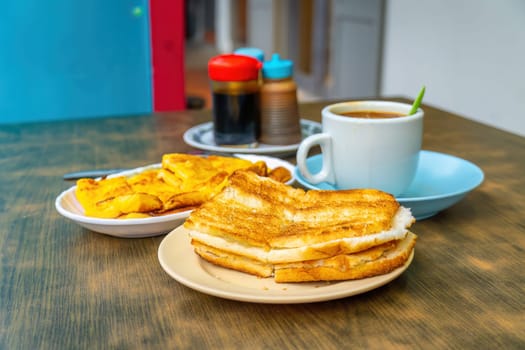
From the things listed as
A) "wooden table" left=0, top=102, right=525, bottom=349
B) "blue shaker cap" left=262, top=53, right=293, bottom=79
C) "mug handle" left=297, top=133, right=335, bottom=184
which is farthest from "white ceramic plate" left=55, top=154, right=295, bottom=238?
"blue shaker cap" left=262, top=53, right=293, bottom=79

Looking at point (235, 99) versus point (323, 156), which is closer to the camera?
point (323, 156)

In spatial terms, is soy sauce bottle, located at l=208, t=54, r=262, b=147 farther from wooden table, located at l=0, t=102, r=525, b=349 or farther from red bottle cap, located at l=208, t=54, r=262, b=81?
wooden table, located at l=0, t=102, r=525, b=349

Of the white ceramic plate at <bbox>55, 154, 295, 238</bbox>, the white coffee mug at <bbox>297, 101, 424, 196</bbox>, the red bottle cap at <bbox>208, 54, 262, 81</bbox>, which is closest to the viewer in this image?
the white ceramic plate at <bbox>55, 154, 295, 238</bbox>

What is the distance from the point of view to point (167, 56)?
2447 millimetres

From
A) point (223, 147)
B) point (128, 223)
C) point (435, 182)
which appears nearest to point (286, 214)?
point (128, 223)

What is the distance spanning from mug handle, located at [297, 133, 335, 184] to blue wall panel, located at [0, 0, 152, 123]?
5.46 ft

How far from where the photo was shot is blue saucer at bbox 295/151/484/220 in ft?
2.50

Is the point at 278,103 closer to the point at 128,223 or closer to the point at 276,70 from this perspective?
the point at 276,70

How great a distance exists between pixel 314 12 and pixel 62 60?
3151 mm

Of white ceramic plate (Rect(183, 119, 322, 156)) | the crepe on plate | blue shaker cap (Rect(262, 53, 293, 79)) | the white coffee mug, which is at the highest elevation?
blue shaker cap (Rect(262, 53, 293, 79))

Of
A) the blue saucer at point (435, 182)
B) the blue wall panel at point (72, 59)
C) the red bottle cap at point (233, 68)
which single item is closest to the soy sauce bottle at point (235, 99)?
the red bottle cap at point (233, 68)

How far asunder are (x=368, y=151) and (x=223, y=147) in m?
0.40

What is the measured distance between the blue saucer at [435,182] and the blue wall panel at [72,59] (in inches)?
63.4

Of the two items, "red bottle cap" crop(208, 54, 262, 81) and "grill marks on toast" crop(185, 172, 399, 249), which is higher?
"red bottle cap" crop(208, 54, 262, 81)
